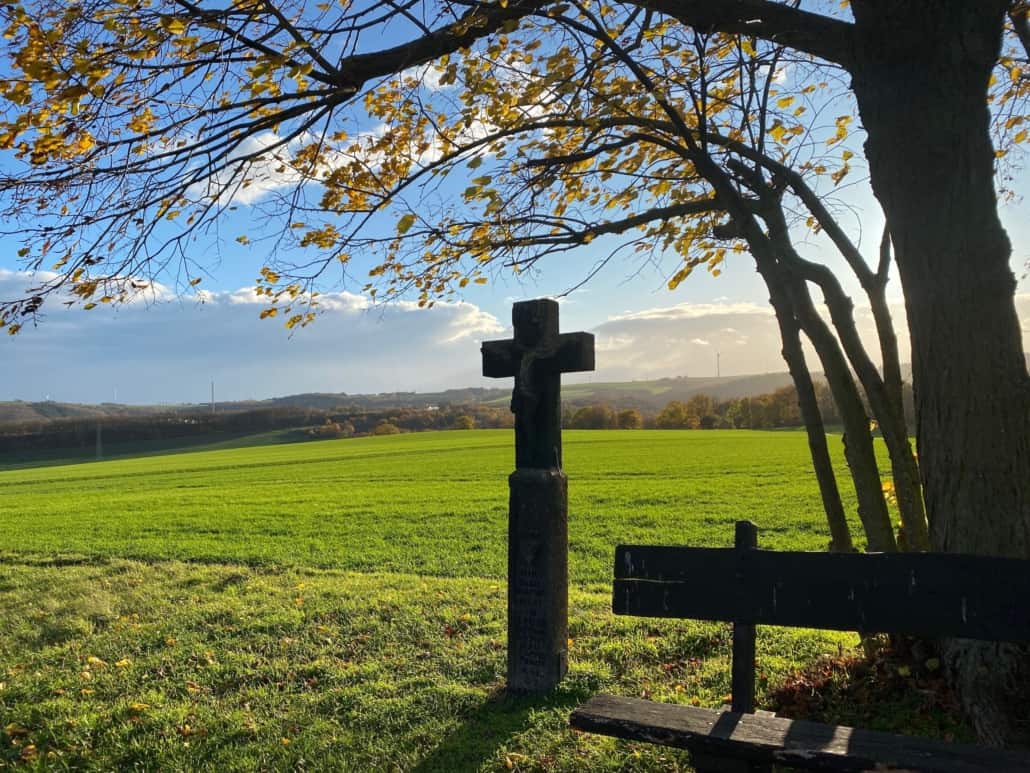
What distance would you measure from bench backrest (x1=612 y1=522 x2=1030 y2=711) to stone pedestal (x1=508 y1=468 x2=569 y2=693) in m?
1.34

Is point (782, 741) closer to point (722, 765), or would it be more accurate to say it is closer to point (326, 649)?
point (722, 765)

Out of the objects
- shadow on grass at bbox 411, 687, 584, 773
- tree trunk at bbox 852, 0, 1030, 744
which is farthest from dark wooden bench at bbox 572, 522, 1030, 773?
shadow on grass at bbox 411, 687, 584, 773

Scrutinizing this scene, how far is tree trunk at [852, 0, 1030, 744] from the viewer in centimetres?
371

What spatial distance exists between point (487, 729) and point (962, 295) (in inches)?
140

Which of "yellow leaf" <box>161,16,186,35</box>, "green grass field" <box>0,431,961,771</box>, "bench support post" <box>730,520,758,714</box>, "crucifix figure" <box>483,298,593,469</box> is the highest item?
"yellow leaf" <box>161,16,186,35</box>

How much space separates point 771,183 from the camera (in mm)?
5895

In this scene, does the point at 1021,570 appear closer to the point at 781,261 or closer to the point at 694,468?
the point at 781,261

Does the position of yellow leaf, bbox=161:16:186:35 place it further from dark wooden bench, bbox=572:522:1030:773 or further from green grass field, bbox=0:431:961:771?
green grass field, bbox=0:431:961:771

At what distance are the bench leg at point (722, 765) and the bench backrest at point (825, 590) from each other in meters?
0.33

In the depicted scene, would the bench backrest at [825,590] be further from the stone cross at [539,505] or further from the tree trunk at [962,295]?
the stone cross at [539,505]

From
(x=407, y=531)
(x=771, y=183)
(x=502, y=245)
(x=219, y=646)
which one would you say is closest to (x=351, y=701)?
(x=219, y=646)

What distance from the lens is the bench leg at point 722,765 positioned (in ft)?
10.2

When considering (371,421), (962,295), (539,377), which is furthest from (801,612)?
(371,421)

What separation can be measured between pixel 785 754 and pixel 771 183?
433cm
